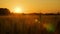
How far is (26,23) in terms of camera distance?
1675 mm

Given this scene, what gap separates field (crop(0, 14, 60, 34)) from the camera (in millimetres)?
1646

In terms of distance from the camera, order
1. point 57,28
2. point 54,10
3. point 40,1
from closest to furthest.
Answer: point 57,28
point 54,10
point 40,1

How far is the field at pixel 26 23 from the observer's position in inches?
64.8

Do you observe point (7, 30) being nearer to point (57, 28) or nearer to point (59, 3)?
point (57, 28)

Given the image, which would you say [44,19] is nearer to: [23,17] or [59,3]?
[23,17]

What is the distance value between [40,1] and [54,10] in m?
0.22

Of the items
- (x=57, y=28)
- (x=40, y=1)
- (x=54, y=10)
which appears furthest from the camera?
(x=40, y=1)

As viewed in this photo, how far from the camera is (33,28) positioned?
1664 millimetres

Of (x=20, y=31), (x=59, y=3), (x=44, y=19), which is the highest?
(x=59, y=3)

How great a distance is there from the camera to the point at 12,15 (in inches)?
66.7

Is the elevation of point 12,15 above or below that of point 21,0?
below

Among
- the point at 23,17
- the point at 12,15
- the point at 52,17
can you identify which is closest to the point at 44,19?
the point at 52,17

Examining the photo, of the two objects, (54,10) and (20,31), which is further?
(54,10)

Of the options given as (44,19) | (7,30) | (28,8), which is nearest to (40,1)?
(28,8)
